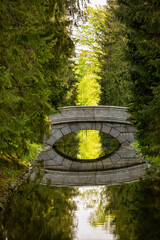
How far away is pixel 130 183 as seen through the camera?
26.5 ft

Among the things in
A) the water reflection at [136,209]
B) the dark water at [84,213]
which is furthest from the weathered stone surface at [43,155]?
the water reflection at [136,209]

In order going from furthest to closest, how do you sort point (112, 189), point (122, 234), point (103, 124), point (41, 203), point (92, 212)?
point (103, 124), point (112, 189), point (41, 203), point (92, 212), point (122, 234)

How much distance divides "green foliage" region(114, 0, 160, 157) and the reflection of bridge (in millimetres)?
1370

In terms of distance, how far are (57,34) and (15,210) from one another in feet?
14.4

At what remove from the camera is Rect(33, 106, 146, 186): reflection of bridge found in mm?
9250

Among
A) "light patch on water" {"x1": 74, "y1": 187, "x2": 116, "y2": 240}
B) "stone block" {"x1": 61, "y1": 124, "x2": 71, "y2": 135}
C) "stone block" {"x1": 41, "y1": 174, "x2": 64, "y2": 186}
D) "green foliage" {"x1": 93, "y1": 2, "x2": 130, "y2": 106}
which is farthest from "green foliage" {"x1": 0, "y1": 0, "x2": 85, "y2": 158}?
"green foliage" {"x1": 93, "y1": 2, "x2": 130, "y2": 106}

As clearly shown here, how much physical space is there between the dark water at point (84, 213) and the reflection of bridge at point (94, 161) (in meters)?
1.26

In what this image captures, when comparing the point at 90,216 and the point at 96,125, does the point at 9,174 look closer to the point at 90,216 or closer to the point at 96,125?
the point at 90,216

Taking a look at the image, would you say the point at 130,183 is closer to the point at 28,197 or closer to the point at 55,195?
the point at 55,195

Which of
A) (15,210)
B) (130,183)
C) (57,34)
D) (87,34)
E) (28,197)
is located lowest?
(15,210)

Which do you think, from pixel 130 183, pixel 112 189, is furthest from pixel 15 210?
pixel 130 183

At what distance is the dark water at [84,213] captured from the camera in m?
4.41

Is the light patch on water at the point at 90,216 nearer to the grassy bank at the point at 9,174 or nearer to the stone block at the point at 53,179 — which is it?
the stone block at the point at 53,179

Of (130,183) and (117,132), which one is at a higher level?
(117,132)
